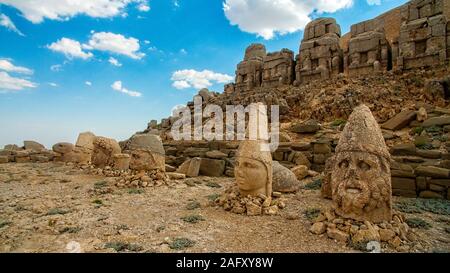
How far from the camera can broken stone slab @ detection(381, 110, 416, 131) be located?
35.6 ft

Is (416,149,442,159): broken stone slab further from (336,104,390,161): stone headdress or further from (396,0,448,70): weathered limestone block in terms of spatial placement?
(396,0,448,70): weathered limestone block

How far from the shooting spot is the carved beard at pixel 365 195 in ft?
14.5

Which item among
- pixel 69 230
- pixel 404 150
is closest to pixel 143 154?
pixel 69 230

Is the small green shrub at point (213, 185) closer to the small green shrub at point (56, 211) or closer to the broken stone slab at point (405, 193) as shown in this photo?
the small green shrub at point (56, 211)

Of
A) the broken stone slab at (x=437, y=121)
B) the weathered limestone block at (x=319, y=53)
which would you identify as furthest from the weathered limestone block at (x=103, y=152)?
the weathered limestone block at (x=319, y=53)

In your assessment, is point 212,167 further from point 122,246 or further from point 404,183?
point 122,246

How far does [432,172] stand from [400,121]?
4.73 m

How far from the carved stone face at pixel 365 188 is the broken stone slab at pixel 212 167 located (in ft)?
21.5

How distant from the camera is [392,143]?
9.73 meters

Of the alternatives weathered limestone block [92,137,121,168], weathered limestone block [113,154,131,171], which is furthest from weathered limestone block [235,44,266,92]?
weathered limestone block [113,154,131,171]

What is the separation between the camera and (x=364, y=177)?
450 cm

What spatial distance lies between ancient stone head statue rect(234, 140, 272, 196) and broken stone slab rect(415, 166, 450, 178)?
13.7ft
